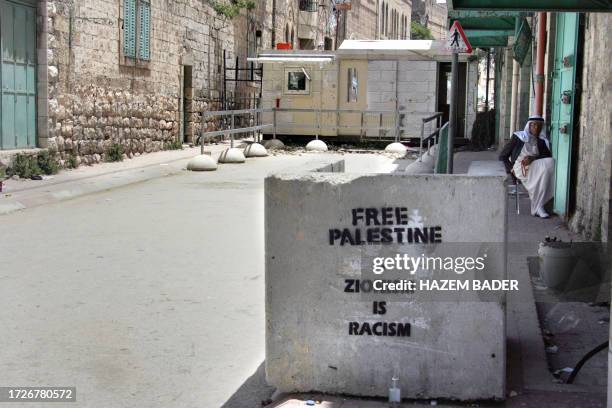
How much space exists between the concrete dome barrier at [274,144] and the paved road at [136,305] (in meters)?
13.3

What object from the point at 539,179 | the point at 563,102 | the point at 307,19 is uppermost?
the point at 307,19

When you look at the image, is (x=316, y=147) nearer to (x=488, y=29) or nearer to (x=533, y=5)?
(x=488, y=29)

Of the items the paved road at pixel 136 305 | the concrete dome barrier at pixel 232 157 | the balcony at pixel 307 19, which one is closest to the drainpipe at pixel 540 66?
the paved road at pixel 136 305

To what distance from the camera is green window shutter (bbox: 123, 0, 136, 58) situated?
19.1 metres

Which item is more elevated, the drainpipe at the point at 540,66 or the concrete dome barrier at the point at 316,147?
the drainpipe at the point at 540,66

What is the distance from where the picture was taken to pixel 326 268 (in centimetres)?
418

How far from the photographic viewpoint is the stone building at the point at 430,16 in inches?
2901

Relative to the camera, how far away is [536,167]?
10.4 meters

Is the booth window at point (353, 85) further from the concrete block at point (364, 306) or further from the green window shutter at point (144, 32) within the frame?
the concrete block at point (364, 306)

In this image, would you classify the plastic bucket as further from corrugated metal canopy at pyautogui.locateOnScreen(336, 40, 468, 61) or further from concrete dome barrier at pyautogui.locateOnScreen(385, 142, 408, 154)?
corrugated metal canopy at pyautogui.locateOnScreen(336, 40, 468, 61)

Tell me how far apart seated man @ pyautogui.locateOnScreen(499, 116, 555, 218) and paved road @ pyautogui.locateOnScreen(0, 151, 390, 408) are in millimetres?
3183

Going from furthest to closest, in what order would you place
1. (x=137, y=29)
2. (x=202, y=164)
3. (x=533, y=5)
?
(x=137, y=29) < (x=202, y=164) < (x=533, y=5)

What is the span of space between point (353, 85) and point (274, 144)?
3.20 meters

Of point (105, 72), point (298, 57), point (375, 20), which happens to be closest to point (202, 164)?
point (105, 72)
